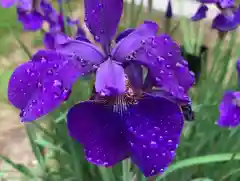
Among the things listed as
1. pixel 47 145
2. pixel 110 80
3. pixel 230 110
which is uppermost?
pixel 110 80

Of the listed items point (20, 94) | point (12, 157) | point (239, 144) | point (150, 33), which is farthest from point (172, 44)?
point (12, 157)

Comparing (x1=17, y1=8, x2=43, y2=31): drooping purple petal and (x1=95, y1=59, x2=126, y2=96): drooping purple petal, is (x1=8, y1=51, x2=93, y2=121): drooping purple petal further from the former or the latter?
(x1=17, y1=8, x2=43, y2=31): drooping purple petal

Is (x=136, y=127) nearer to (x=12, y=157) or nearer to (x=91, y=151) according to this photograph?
(x=91, y=151)

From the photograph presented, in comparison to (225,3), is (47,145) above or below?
below

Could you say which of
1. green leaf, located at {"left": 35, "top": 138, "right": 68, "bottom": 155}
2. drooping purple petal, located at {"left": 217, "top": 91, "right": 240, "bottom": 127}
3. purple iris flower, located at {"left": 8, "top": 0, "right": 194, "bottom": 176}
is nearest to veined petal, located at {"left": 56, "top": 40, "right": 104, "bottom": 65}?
purple iris flower, located at {"left": 8, "top": 0, "right": 194, "bottom": 176}

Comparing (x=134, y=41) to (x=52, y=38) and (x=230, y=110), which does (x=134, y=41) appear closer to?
(x=230, y=110)

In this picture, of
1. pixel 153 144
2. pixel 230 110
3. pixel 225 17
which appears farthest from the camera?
pixel 225 17

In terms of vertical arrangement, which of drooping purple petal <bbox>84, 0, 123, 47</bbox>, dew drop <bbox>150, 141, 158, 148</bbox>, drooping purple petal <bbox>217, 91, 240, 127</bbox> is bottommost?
drooping purple petal <bbox>217, 91, 240, 127</bbox>

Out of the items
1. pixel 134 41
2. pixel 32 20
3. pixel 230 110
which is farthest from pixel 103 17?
pixel 32 20
